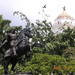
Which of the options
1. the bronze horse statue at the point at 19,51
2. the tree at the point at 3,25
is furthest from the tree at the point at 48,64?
Answer: the tree at the point at 3,25

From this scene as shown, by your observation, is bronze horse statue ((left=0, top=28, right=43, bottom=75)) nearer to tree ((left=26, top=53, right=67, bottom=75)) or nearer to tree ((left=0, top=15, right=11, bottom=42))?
tree ((left=26, top=53, right=67, bottom=75))

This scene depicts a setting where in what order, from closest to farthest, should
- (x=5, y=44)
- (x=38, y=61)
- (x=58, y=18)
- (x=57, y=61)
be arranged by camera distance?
(x=5, y=44)
(x=57, y=61)
(x=38, y=61)
(x=58, y=18)

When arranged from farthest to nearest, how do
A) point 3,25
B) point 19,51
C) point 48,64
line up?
point 3,25
point 48,64
point 19,51

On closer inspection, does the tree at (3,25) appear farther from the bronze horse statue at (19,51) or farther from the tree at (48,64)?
the bronze horse statue at (19,51)

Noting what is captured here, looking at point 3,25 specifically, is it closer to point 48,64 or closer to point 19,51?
point 48,64

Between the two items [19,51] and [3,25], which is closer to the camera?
[19,51]

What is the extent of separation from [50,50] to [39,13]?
A: 6.19 meters

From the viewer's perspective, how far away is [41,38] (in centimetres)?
2150

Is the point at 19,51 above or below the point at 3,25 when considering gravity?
below

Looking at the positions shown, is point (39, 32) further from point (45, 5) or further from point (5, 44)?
point (5, 44)

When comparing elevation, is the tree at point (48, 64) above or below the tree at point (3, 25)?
below

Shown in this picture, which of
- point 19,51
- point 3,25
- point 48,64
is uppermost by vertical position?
point 3,25

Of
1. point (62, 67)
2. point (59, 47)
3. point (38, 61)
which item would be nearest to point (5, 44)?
point (38, 61)

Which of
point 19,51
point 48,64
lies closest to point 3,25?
point 48,64
